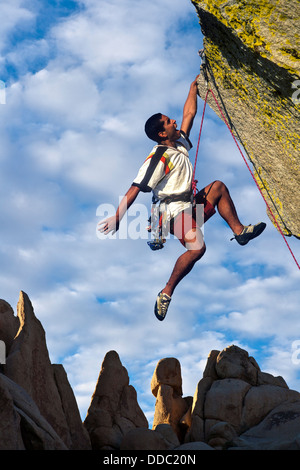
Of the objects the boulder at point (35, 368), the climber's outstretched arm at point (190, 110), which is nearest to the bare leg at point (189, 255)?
the climber's outstretched arm at point (190, 110)

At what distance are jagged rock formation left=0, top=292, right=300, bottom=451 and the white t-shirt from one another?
352cm

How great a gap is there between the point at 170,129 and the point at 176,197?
1.62 m

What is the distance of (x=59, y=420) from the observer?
965 centimetres

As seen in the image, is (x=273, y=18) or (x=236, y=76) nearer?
(x=273, y=18)

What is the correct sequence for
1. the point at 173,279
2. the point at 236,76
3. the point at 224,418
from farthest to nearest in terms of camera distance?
the point at 224,418
the point at 173,279
the point at 236,76

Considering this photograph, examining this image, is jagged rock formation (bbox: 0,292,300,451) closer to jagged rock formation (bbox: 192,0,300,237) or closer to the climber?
the climber

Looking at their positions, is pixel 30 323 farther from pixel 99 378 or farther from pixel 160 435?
pixel 160 435

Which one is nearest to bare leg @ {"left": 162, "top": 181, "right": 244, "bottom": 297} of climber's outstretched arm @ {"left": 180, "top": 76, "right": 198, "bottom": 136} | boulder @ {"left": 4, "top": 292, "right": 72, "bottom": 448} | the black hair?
the black hair

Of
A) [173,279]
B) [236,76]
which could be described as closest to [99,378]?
[173,279]

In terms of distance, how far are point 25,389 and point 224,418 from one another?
14.7ft

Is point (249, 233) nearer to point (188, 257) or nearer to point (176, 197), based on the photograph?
point (188, 257)

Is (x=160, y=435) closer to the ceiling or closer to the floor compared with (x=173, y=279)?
closer to the floor

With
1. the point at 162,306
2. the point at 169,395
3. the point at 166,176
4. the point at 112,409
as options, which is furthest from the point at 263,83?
the point at 169,395

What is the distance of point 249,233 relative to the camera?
413 inches
